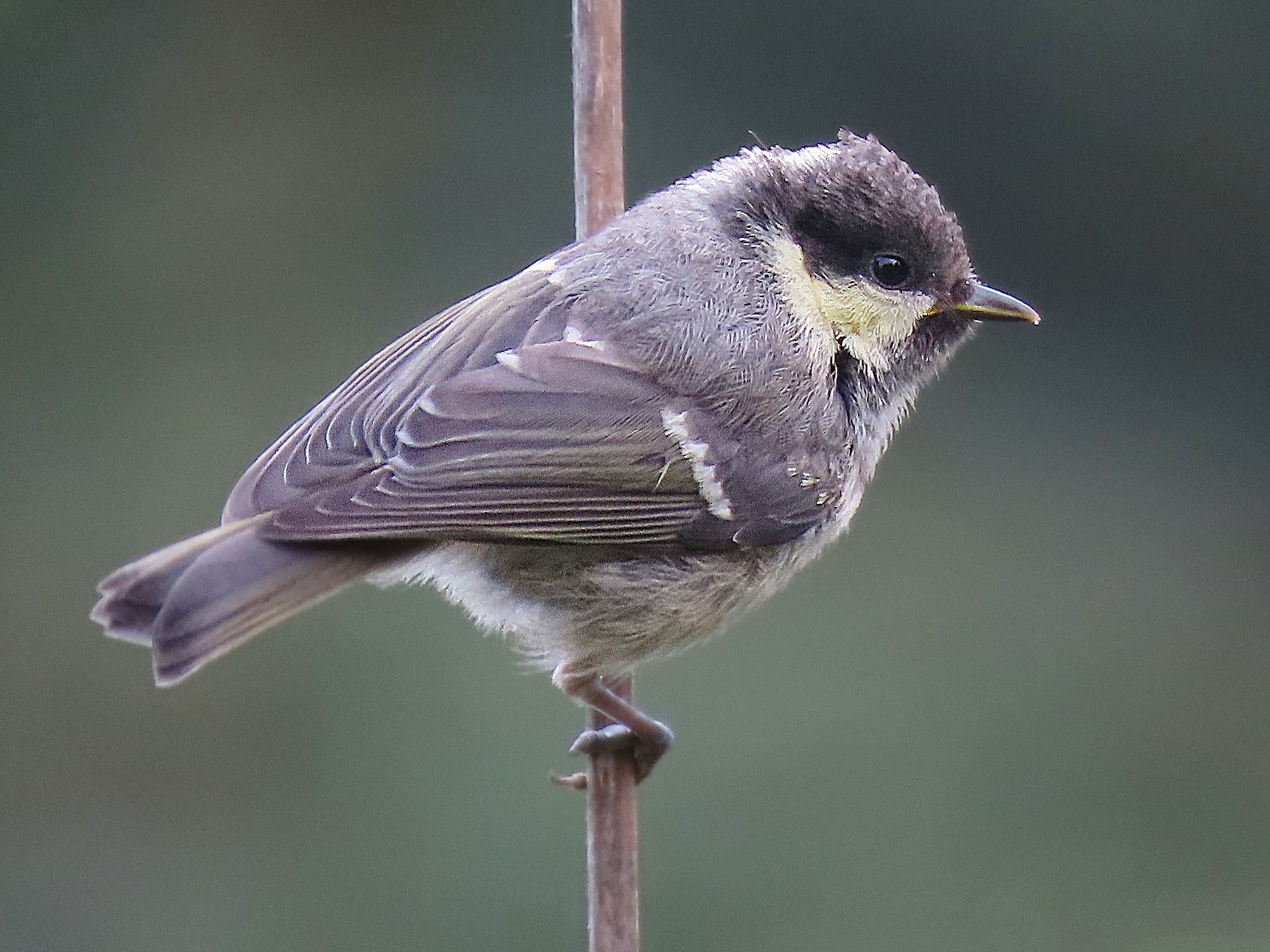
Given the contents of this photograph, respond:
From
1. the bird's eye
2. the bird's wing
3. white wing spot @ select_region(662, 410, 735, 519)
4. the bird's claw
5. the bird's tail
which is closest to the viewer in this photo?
the bird's tail

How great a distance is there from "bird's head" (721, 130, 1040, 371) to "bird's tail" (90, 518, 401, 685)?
34.0 inches

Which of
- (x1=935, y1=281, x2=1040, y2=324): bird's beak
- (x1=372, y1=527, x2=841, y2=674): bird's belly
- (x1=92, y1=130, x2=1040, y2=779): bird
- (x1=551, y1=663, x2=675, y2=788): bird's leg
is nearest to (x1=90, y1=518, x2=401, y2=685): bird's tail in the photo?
(x1=92, y1=130, x2=1040, y2=779): bird

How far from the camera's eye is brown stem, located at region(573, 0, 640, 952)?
2275 millimetres

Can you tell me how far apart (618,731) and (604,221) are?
0.84 m

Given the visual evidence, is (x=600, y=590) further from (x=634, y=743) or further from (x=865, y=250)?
(x=865, y=250)

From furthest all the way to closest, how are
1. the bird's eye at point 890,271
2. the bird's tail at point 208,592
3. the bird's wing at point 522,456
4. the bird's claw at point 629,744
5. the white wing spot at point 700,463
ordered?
the bird's claw at point 629,744 → the bird's eye at point 890,271 → the white wing spot at point 700,463 → the bird's wing at point 522,456 → the bird's tail at point 208,592

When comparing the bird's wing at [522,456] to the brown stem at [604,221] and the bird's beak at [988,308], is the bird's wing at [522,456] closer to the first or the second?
the brown stem at [604,221]

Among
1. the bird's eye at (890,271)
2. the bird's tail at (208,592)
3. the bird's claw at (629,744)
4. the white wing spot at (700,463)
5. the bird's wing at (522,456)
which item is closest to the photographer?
the bird's tail at (208,592)

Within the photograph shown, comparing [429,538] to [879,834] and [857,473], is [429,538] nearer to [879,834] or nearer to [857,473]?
[857,473]

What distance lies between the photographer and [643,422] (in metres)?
2.35

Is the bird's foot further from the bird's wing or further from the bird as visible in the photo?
the bird's wing

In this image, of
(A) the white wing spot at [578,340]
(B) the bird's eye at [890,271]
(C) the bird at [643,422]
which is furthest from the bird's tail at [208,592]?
(B) the bird's eye at [890,271]

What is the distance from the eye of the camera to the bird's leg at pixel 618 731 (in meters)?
2.61

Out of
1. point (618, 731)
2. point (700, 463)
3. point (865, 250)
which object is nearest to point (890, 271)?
point (865, 250)
